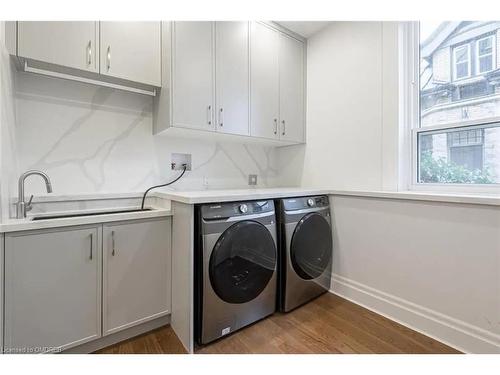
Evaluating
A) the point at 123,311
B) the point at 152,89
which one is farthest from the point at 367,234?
the point at 152,89

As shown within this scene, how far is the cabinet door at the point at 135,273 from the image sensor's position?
1.42m

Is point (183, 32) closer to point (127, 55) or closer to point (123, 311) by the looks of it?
point (127, 55)

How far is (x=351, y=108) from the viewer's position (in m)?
2.11

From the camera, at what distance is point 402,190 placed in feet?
6.05

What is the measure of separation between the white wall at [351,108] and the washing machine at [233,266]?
92cm

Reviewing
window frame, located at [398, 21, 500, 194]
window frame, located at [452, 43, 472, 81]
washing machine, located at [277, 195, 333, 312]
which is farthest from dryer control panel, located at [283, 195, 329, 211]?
window frame, located at [452, 43, 472, 81]

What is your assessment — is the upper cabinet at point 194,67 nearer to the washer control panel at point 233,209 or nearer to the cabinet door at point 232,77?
the cabinet door at point 232,77

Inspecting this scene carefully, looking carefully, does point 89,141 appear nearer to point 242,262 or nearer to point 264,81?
point 242,262

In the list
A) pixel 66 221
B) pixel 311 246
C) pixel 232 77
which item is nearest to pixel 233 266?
pixel 311 246

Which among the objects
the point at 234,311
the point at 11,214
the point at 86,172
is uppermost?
the point at 86,172

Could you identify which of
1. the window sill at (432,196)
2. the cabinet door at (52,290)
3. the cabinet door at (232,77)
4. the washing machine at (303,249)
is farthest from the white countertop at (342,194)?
the cabinet door at (232,77)

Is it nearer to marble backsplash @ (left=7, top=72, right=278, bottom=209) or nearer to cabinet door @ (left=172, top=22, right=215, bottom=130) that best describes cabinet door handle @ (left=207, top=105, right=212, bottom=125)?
cabinet door @ (left=172, top=22, right=215, bottom=130)

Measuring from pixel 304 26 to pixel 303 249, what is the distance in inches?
82.2

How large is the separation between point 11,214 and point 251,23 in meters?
2.25
